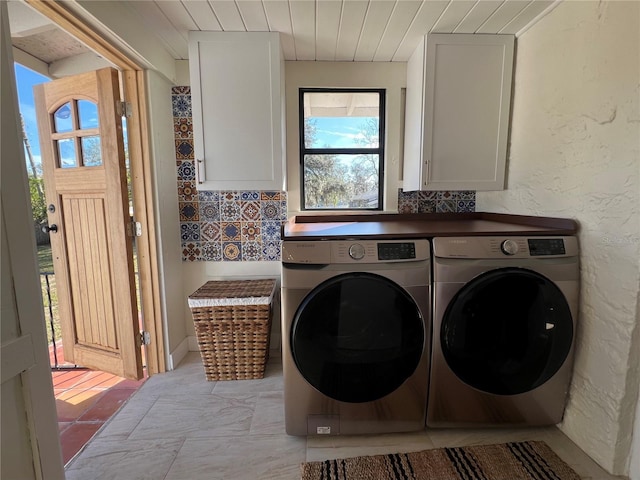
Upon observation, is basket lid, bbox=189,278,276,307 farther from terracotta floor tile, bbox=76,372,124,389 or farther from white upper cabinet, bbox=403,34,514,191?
white upper cabinet, bbox=403,34,514,191

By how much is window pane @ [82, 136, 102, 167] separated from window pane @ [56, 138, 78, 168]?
96mm

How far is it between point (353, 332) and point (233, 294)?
0.86 m

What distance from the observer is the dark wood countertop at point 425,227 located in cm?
135

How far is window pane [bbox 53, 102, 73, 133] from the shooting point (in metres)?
1.82

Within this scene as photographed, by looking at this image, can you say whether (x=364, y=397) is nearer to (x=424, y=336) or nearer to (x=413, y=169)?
(x=424, y=336)

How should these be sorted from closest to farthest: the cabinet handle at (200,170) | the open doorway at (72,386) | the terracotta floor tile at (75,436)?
the terracotta floor tile at (75,436), the open doorway at (72,386), the cabinet handle at (200,170)

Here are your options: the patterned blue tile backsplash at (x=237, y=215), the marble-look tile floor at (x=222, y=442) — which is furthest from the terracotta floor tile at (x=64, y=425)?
the patterned blue tile backsplash at (x=237, y=215)

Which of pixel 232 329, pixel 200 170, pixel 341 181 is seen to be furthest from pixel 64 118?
pixel 341 181

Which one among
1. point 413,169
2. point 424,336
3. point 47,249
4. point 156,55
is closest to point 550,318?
point 424,336

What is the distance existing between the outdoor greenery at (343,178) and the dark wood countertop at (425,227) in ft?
0.75

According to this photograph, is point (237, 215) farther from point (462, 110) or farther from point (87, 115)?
point (462, 110)

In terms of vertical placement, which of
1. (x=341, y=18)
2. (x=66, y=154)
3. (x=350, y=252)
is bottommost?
(x=350, y=252)

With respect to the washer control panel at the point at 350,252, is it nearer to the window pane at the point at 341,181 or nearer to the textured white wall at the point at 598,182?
the textured white wall at the point at 598,182

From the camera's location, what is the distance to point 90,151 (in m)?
1.82
